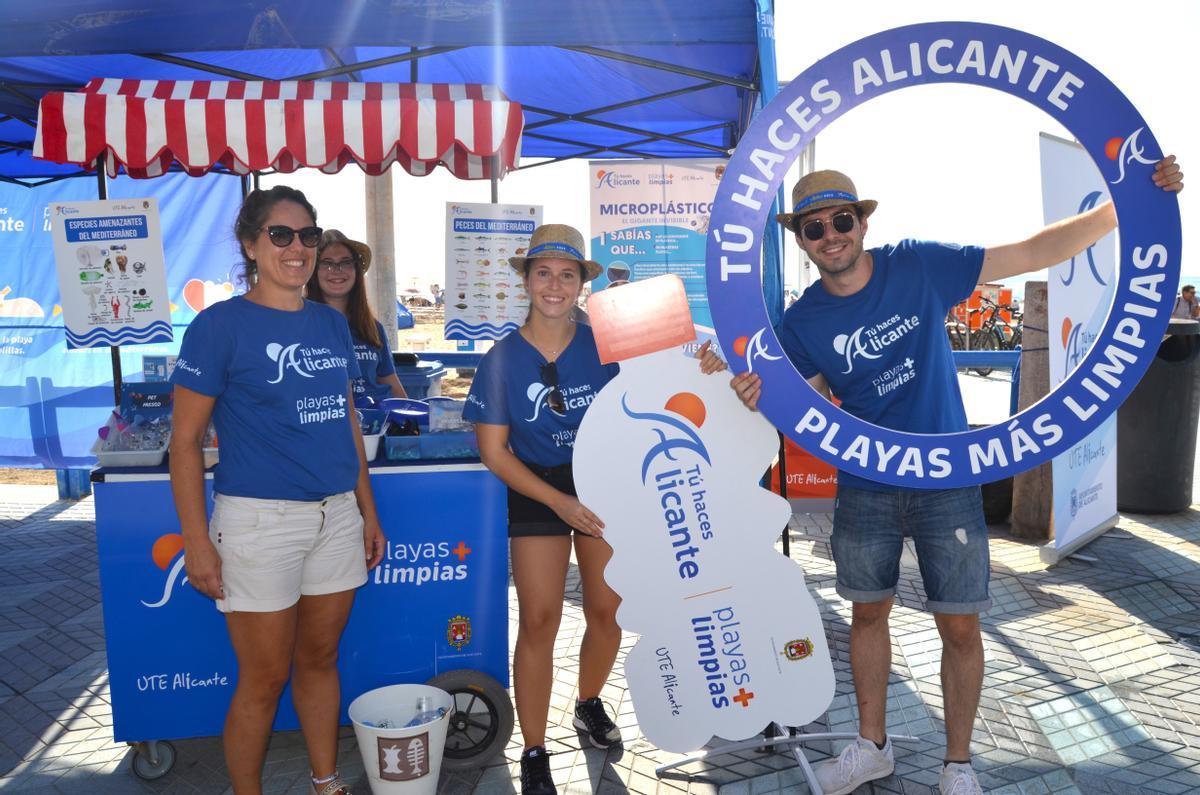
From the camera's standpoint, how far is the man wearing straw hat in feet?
7.89

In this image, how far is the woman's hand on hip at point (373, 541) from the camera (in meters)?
2.64

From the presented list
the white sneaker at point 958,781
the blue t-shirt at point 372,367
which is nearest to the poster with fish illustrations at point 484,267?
the blue t-shirt at point 372,367

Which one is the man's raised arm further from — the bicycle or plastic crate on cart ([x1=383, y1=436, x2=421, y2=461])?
the bicycle

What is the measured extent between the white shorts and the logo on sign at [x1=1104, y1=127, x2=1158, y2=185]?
7.36 feet

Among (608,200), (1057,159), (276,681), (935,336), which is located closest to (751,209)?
(935,336)

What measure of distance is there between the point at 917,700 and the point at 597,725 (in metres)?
1.30

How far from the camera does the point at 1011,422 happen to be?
2.27 metres

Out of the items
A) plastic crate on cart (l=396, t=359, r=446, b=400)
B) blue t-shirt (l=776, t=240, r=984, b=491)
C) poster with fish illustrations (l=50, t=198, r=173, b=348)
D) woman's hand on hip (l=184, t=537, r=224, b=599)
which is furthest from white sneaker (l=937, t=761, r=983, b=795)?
poster with fish illustrations (l=50, t=198, r=173, b=348)

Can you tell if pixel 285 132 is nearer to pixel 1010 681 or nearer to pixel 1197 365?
pixel 1010 681

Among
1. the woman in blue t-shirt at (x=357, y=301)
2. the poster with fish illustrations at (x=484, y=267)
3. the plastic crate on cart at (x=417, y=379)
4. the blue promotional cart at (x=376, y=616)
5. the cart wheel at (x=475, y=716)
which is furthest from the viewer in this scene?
the plastic crate on cart at (x=417, y=379)

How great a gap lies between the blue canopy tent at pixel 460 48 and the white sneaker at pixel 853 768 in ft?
5.04

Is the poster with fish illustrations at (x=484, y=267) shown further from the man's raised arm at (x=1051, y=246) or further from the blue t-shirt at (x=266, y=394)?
the man's raised arm at (x=1051, y=246)

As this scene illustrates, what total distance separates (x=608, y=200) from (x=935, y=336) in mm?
4504

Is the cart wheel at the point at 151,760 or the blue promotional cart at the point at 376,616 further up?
the blue promotional cart at the point at 376,616
